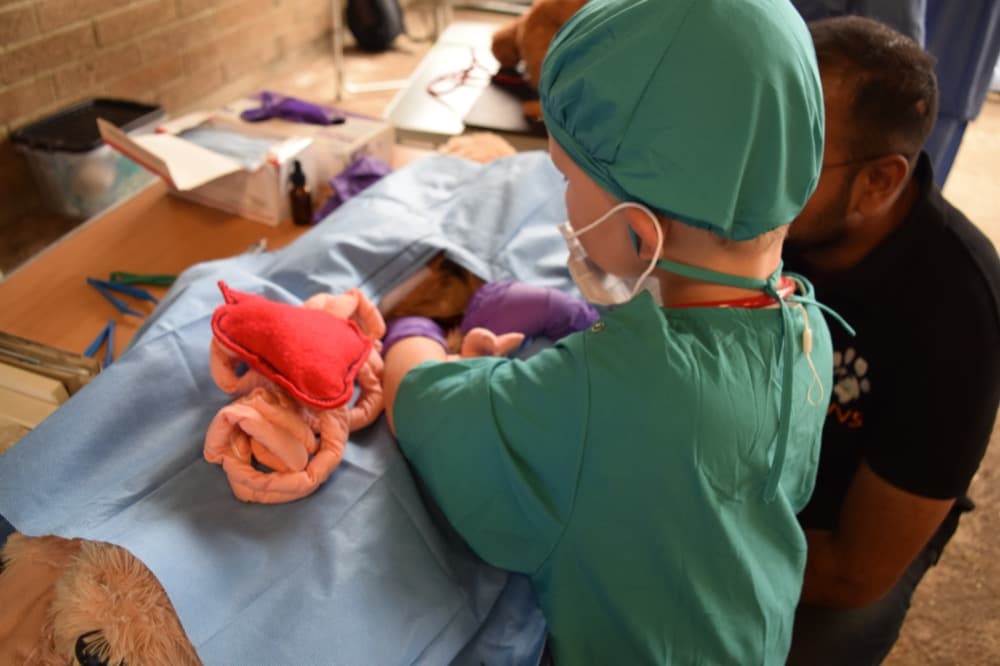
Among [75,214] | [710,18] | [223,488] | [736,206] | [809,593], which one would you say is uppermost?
[710,18]

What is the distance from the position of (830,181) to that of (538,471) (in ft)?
2.10

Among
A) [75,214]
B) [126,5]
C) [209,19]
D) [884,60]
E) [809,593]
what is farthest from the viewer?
[209,19]

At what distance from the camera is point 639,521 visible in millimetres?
768

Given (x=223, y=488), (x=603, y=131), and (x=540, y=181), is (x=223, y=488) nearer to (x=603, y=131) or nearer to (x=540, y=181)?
(x=603, y=131)

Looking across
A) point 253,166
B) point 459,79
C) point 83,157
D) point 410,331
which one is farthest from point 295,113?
point 410,331

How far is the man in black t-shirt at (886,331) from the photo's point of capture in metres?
1.03

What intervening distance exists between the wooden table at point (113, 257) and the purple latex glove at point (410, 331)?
1.50ft

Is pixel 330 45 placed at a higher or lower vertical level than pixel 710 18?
lower

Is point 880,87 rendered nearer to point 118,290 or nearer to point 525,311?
point 525,311

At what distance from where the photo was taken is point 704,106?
693mm

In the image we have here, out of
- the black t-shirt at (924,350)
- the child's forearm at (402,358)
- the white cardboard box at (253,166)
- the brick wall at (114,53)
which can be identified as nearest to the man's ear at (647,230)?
the child's forearm at (402,358)

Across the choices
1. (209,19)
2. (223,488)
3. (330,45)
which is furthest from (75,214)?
(330,45)

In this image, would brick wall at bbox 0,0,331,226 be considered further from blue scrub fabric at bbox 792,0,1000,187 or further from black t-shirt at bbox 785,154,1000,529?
black t-shirt at bbox 785,154,1000,529

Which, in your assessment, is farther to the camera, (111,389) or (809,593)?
(809,593)
